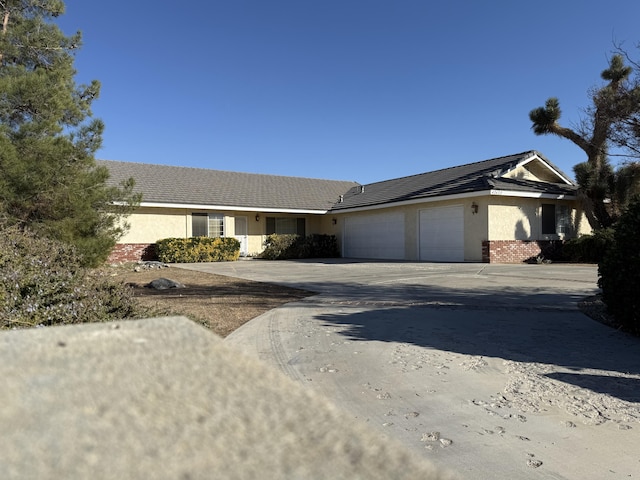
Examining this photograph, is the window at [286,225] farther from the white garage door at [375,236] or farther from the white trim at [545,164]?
the white trim at [545,164]

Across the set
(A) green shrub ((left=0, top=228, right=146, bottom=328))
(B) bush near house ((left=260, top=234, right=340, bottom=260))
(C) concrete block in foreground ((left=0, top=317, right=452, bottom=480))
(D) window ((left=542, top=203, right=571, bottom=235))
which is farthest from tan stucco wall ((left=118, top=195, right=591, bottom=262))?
(C) concrete block in foreground ((left=0, top=317, right=452, bottom=480))

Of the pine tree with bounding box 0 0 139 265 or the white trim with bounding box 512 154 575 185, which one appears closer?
the pine tree with bounding box 0 0 139 265

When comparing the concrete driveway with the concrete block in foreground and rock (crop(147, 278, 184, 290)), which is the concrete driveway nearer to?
the concrete block in foreground

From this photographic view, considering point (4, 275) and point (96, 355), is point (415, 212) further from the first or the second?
point (96, 355)

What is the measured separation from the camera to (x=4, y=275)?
4527 mm

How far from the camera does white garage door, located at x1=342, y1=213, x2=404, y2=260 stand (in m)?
23.3

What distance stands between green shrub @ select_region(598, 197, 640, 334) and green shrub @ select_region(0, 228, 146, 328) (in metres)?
5.96

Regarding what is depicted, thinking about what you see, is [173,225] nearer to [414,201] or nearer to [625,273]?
[414,201]

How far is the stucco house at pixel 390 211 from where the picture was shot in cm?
1963

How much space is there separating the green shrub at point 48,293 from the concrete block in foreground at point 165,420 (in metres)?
3.24

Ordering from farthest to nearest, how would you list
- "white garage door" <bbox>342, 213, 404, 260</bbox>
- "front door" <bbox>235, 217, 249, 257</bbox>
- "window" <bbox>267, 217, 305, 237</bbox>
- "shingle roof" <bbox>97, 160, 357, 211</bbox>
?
"window" <bbox>267, 217, 305, 237</bbox>
"front door" <bbox>235, 217, 249, 257</bbox>
"shingle roof" <bbox>97, 160, 357, 211</bbox>
"white garage door" <bbox>342, 213, 404, 260</bbox>

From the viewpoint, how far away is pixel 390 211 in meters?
24.0

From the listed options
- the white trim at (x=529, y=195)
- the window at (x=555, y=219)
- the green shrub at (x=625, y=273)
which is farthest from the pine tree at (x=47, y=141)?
the window at (x=555, y=219)

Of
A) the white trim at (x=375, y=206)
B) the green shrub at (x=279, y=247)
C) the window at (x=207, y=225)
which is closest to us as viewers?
the white trim at (x=375, y=206)
